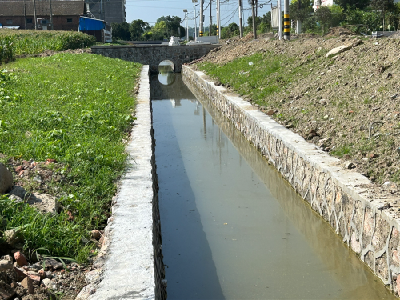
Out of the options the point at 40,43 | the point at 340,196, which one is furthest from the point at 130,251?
the point at 40,43

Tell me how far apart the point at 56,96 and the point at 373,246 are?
22.8ft

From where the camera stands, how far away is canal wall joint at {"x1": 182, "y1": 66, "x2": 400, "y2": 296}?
400 cm

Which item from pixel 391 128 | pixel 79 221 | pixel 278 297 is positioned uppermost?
pixel 391 128

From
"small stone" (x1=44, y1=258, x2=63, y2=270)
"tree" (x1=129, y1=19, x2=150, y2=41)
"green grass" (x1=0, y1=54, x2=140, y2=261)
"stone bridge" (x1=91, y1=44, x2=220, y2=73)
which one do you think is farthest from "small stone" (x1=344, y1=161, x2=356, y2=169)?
"tree" (x1=129, y1=19, x2=150, y2=41)

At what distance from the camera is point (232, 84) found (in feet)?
47.2

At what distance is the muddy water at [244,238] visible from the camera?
429 cm

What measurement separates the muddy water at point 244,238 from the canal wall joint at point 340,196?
0.14 metres

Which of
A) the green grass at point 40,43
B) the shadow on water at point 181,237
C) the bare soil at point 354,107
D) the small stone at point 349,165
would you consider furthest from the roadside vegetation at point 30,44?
the small stone at point 349,165

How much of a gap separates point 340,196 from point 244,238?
3.49 ft

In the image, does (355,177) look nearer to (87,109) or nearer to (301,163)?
(301,163)

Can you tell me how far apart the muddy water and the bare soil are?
2.52 feet

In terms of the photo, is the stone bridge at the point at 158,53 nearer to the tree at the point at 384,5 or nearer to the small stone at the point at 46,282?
the tree at the point at 384,5

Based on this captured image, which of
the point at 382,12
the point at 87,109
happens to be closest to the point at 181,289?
the point at 87,109

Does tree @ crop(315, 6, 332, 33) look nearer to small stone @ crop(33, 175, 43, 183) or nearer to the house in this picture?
small stone @ crop(33, 175, 43, 183)
